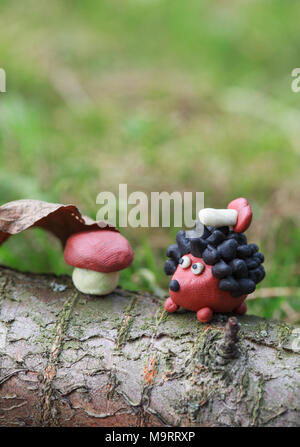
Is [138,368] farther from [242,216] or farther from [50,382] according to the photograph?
[242,216]

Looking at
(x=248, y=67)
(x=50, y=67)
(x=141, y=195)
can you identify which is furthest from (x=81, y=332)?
(x=248, y=67)

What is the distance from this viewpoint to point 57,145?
4.57 m

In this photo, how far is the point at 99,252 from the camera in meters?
2.07

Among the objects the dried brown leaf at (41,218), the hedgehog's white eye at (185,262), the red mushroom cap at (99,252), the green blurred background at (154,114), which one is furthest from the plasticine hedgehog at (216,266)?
the green blurred background at (154,114)

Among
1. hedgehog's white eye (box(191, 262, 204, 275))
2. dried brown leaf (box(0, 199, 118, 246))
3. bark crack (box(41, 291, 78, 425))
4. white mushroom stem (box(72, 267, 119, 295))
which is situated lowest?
bark crack (box(41, 291, 78, 425))

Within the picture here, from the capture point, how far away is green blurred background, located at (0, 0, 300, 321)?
3395mm

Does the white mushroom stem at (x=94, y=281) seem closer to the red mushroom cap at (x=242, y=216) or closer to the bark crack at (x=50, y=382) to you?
the bark crack at (x=50, y=382)

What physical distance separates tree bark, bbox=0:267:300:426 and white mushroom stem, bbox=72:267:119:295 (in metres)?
0.07

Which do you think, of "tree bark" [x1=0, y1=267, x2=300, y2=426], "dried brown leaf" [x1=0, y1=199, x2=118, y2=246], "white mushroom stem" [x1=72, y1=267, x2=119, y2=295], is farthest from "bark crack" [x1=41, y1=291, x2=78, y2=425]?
"dried brown leaf" [x1=0, y1=199, x2=118, y2=246]

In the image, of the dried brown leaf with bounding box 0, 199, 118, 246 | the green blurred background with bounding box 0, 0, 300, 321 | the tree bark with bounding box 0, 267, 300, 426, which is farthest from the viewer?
the green blurred background with bounding box 0, 0, 300, 321

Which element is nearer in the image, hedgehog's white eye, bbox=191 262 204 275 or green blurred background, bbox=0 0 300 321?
hedgehog's white eye, bbox=191 262 204 275

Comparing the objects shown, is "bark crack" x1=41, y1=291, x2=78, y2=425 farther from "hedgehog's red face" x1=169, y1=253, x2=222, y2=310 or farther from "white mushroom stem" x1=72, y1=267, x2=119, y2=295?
"hedgehog's red face" x1=169, y1=253, x2=222, y2=310

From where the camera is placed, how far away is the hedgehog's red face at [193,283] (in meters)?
1.95

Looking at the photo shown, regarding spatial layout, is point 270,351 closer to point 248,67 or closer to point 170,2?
point 248,67
